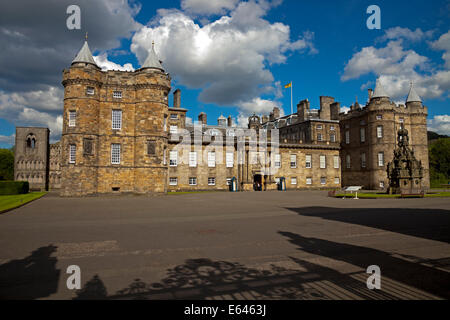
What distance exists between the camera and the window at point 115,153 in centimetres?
3331

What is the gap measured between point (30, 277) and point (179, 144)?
116ft

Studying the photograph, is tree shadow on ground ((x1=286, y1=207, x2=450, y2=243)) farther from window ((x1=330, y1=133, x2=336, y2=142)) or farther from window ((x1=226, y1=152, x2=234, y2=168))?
window ((x1=330, y1=133, x2=336, y2=142))

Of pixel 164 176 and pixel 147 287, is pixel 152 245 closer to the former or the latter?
pixel 147 287

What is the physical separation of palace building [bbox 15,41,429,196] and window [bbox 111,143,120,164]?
154 mm

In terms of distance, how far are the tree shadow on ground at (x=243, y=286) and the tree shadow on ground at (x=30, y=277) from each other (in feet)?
2.44

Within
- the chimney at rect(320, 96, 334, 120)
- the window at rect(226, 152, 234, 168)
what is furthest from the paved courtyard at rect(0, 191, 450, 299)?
the chimney at rect(320, 96, 334, 120)

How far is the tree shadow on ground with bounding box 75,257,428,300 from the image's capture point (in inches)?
189

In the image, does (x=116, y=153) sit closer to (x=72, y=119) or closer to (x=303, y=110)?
(x=72, y=119)

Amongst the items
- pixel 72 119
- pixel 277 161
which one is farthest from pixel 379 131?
pixel 72 119

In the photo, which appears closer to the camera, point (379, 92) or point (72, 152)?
point (72, 152)

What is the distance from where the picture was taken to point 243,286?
525 centimetres
